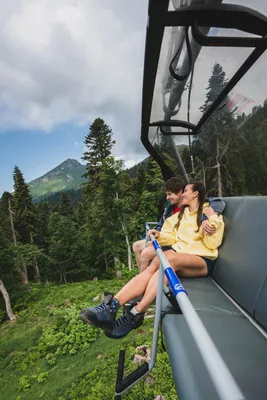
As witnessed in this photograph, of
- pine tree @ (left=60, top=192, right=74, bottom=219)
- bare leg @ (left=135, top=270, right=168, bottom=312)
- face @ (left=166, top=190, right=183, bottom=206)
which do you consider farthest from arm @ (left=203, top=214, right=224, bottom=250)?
pine tree @ (left=60, top=192, right=74, bottom=219)

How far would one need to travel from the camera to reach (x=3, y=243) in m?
20.7

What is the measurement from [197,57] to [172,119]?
4.93 ft

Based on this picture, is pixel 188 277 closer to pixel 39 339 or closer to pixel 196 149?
pixel 196 149

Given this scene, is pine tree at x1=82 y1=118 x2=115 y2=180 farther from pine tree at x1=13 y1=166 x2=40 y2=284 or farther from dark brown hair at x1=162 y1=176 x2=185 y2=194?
dark brown hair at x1=162 y1=176 x2=185 y2=194

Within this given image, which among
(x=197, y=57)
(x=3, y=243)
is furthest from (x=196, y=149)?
(x=3, y=243)

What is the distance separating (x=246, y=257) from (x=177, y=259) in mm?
665

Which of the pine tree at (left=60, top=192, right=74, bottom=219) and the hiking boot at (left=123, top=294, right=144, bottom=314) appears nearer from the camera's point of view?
the hiking boot at (left=123, top=294, right=144, bottom=314)

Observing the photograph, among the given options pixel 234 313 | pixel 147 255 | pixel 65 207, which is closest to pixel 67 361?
pixel 147 255

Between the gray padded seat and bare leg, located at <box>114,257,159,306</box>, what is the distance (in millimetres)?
357

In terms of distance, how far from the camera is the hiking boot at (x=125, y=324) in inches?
86.9

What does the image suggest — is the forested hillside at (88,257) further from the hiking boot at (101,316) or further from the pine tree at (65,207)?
the pine tree at (65,207)

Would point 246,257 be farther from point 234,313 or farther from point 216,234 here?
point 216,234

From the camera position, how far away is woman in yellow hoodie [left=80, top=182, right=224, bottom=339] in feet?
7.22

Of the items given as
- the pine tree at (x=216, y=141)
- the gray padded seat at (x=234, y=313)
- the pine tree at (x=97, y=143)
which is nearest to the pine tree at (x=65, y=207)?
the pine tree at (x=97, y=143)
